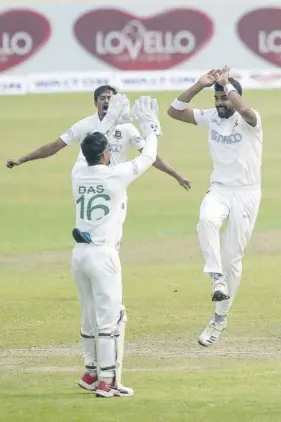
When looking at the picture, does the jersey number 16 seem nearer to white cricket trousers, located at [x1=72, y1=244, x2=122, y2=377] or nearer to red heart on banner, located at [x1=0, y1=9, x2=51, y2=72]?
white cricket trousers, located at [x1=72, y1=244, x2=122, y2=377]

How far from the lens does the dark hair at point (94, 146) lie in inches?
354

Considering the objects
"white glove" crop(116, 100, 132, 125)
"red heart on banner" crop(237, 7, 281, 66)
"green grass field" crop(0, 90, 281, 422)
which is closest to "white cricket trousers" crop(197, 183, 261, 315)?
"green grass field" crop(0, 90, 281, 422)

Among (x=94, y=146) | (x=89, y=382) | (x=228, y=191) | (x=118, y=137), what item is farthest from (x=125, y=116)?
(x=89, y=382)

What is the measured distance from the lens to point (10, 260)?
689 inches

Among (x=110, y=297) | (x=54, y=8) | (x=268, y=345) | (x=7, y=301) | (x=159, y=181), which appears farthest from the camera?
(x=54, y=8)

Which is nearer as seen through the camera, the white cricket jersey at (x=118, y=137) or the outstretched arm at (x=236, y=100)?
the outstretched arm at (x=236, y=100)

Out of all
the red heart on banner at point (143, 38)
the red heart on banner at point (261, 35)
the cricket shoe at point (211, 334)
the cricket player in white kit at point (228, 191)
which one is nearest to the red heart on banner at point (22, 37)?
the red heart on banner at point (143, 38)

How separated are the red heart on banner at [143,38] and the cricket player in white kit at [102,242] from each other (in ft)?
64.4

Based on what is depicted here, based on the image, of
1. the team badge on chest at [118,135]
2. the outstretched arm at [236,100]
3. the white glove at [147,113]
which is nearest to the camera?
the white glove at [147,113]

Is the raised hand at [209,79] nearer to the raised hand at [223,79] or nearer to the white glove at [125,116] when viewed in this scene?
the raised hand at [223,79]

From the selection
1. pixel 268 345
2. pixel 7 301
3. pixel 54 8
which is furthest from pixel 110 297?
pixel 54 8

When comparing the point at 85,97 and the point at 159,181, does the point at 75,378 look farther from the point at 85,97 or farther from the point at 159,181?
the point at 85,97

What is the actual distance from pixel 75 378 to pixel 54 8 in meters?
19.6

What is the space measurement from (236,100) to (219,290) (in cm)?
148
